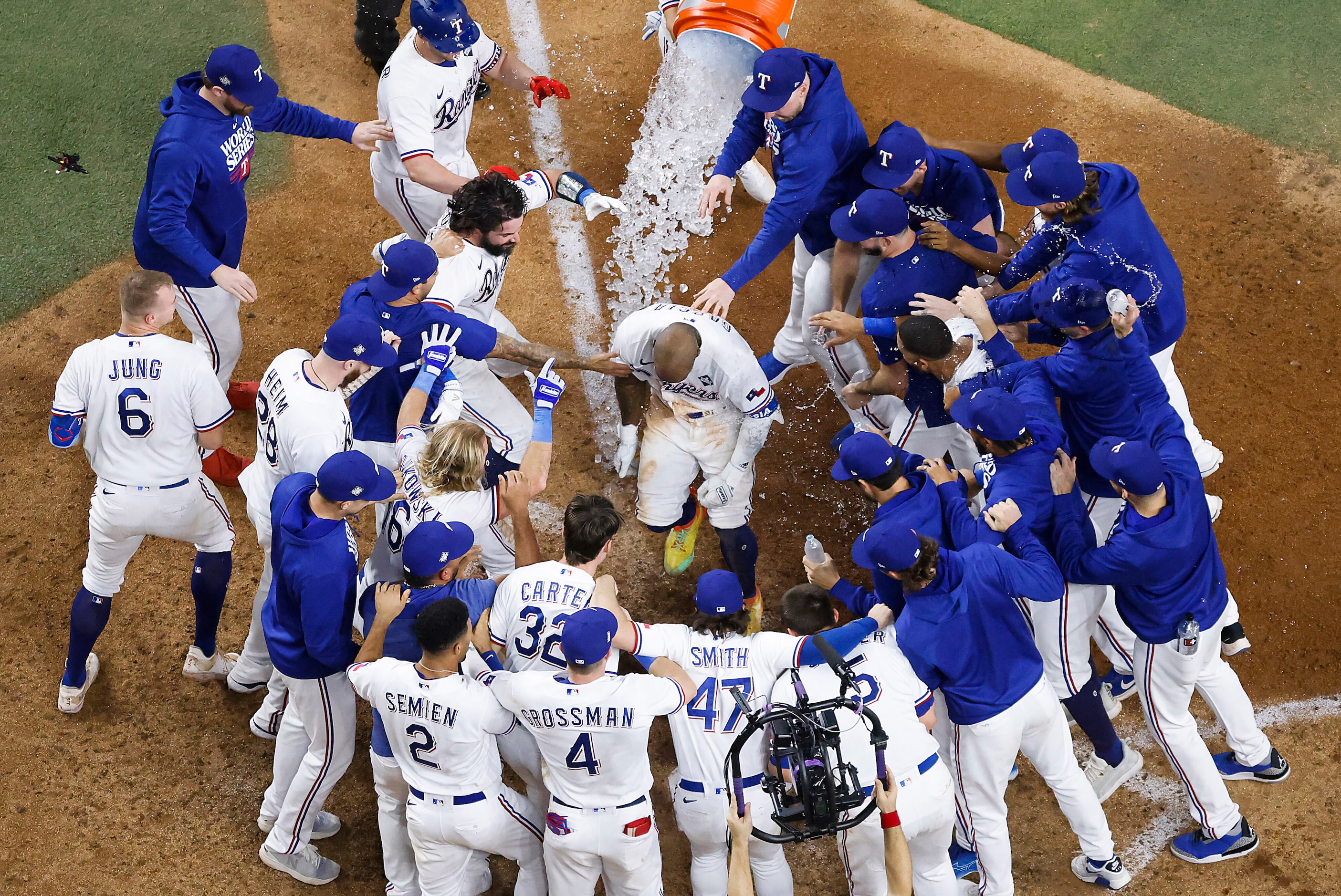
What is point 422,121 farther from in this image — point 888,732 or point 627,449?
point 888,732

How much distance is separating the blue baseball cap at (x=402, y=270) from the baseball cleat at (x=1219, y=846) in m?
4.75

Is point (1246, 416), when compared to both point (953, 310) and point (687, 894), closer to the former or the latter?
point (953, 310)

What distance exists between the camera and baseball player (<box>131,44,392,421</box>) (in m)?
6.34

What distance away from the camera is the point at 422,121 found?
7.00 metres

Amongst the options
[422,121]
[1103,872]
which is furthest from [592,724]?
[422,121]

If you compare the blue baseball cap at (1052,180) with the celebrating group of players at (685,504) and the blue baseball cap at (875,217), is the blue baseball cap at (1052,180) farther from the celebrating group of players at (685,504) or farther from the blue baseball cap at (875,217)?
the blue baseball cap at (875,217)

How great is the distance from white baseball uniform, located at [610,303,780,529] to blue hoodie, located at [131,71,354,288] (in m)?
2.43

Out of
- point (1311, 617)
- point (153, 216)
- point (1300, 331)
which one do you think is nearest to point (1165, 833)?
point (1311, 617)

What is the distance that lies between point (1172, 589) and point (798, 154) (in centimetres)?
307

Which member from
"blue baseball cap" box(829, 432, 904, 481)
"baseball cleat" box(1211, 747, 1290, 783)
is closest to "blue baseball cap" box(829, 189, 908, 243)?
"blue baseball cap" box(829, 432, 904, 481)

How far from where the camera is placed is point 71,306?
796 cm

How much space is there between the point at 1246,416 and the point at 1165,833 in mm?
2919

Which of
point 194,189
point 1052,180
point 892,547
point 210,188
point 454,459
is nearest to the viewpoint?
point 892,547

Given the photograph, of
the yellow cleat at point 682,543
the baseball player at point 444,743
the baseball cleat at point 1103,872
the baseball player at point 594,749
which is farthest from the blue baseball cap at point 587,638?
the baseball cleat at point 1103,872
